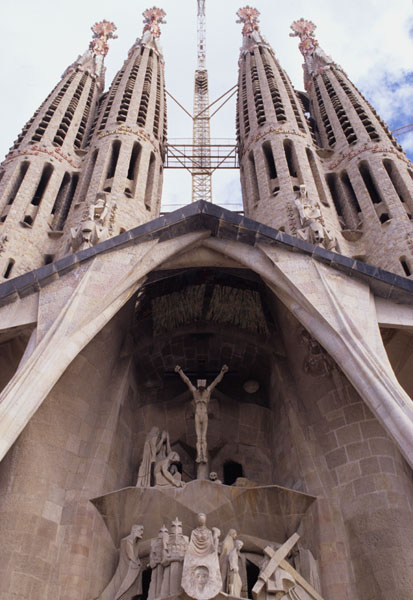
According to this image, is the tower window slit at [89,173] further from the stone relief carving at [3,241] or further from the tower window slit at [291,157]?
the tower window slit at [291,157]

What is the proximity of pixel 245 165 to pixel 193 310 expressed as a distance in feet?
31.3

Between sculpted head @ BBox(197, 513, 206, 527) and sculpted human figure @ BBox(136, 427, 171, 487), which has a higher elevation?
sculpted human figure @ BBox(136, 427, 171, 487)

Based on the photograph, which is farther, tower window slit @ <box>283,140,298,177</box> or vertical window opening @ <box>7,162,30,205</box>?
tower window slit @ <box>283,140,298,177</box>

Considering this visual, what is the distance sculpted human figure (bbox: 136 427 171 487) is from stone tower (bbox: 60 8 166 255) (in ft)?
13.7

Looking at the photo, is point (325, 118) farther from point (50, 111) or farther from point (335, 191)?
point (50, 111)

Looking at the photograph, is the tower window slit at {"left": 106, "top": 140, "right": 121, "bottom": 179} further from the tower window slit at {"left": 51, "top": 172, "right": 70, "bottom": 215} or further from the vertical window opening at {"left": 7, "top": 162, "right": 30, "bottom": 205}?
the vertical window opening at {"left": 7, "top": 162, "right": 30, "bottom": 205}

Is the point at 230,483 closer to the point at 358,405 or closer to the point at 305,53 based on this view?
the point at 358,405

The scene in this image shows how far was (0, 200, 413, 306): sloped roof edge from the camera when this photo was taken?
382 inches

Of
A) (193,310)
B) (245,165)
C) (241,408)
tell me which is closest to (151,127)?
(245,165)

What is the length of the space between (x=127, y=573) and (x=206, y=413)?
9.42ft

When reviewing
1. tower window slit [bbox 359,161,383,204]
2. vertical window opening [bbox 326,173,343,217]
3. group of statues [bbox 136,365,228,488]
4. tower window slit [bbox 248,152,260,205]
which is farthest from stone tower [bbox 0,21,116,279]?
tower window slit [bbox 359,161,383,204]

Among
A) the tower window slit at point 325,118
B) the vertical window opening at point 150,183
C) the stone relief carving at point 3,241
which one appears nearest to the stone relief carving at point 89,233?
the stone relief carving at point 3,241

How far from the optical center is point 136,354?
1214 cm

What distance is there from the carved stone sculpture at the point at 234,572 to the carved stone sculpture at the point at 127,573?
1231 millimetres
